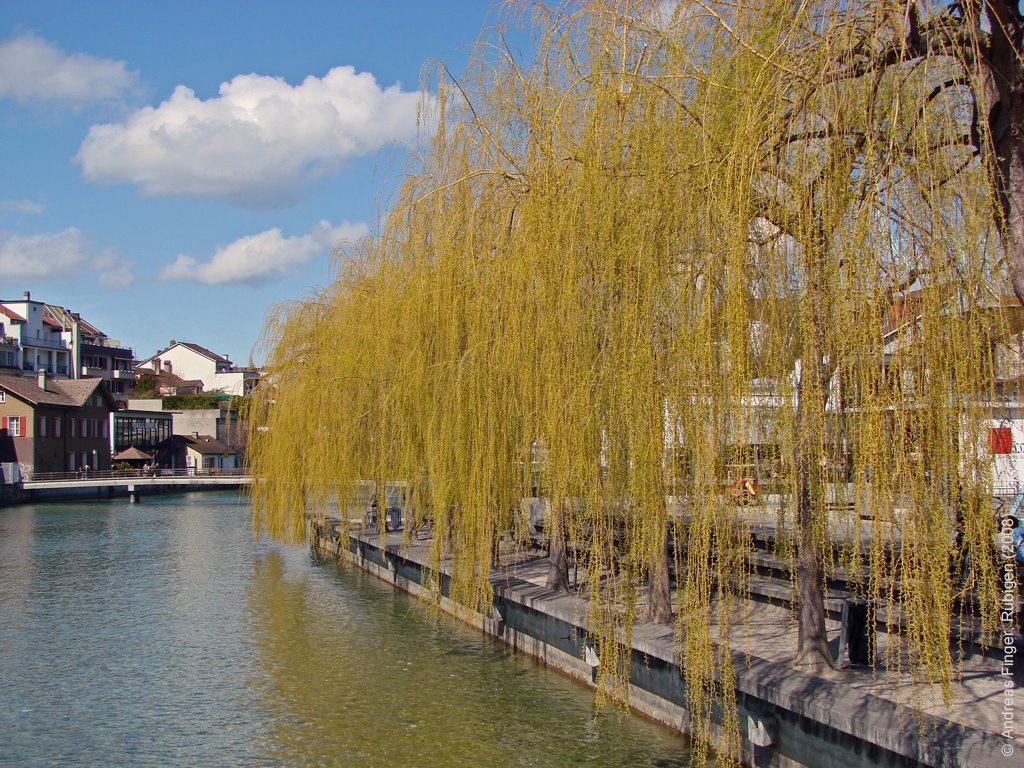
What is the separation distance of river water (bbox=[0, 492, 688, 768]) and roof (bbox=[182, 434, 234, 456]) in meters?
48.9

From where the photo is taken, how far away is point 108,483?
51.6 metres

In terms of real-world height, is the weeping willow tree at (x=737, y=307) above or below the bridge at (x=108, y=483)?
above

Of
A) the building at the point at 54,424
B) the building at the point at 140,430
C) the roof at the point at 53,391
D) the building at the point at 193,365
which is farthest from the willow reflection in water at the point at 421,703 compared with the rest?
the building at the point at 193,365

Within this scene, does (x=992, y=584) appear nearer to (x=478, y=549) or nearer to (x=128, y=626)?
(x=478, y=549)

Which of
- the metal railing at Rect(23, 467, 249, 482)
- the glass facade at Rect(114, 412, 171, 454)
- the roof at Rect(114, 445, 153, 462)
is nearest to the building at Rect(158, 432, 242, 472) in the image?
the glass facade at Rect(114, 412, 171, 454)

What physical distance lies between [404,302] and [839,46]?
8.19m

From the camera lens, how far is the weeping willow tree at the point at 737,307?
5609 millimetres

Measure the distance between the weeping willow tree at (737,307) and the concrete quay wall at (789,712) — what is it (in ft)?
1.51

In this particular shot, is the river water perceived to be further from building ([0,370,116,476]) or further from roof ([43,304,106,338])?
roof ([43,304,106,338])

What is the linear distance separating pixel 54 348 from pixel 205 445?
17.6 meters

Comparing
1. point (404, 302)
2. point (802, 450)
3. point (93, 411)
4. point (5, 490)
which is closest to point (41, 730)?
point (404, 302)

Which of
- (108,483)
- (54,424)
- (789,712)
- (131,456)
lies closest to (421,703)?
(789,712)

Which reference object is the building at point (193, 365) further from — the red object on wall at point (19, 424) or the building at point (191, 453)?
the red object on wall at point (19, 424)

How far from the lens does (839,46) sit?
6.12 meters
